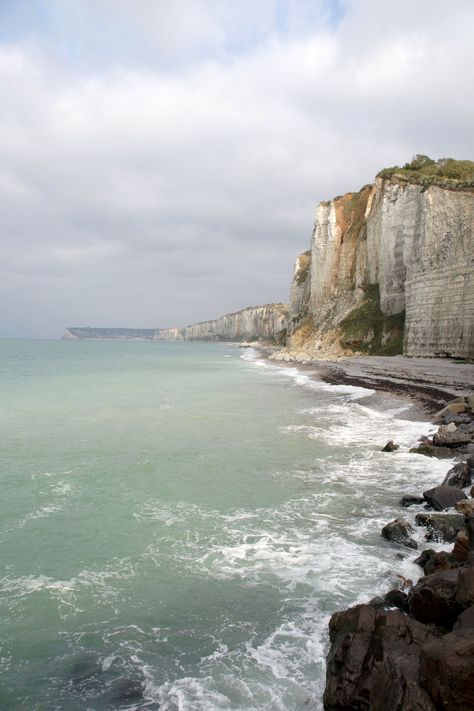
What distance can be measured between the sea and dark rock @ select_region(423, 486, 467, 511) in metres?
0.69

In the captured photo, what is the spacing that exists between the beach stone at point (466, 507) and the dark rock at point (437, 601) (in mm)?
3401

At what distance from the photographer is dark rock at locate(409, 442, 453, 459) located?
13055 mm

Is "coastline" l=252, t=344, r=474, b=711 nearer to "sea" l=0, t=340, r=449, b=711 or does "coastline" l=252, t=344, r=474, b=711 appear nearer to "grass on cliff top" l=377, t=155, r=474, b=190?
"sea" l=0, t=340, r=449, b=711

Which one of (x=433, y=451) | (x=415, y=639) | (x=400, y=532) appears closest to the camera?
(x=415, y=639)

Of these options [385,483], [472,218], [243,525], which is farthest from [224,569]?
[472,218]

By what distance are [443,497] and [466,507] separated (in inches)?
27.4

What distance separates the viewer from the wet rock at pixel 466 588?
15.4 ft

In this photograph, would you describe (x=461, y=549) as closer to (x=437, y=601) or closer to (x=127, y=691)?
(x=437, y=601)

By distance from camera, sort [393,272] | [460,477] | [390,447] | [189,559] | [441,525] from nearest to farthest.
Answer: [189,559], [441,525], [460,477], [390,447], [393,272]

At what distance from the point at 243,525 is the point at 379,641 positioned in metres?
4.47

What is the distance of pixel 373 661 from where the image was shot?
4.33 m

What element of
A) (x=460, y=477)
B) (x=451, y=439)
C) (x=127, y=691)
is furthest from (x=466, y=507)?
(x=127, y=691)

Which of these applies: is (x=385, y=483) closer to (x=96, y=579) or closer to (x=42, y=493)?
(x=96, y=579)

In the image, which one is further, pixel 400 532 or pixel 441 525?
pixel 441 525
